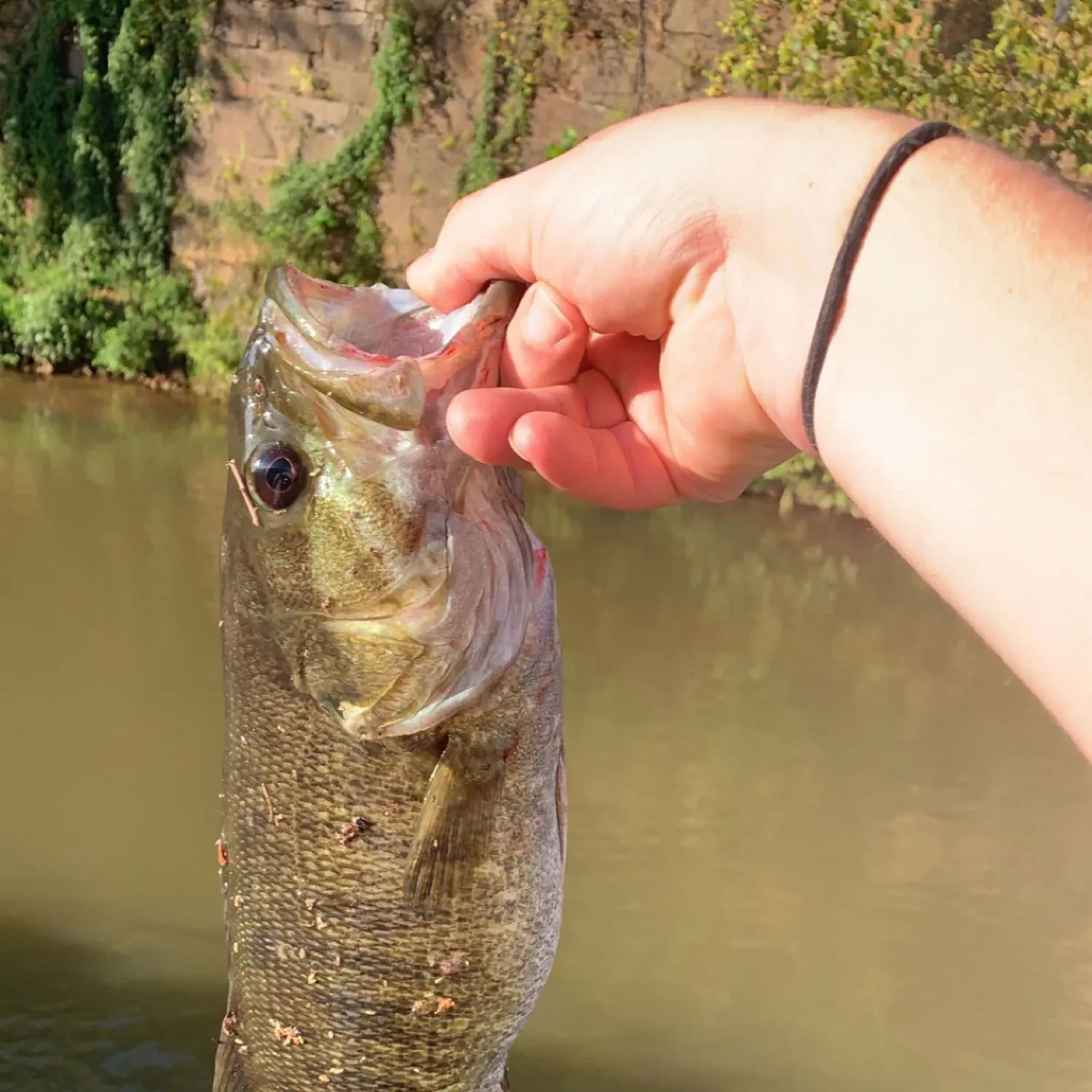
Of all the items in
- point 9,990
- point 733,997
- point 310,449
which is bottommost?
point 9,990

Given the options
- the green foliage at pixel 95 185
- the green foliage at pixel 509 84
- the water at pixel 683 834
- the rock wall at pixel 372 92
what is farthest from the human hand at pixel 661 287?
the green foliage at pixel 95 185

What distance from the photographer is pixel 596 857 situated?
4336 mm

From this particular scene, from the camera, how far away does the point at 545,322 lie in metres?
1.47

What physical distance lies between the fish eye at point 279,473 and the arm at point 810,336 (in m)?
0.26

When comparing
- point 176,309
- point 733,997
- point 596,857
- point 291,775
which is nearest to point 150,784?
point 596,857

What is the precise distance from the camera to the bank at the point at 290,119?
7695 millimetres

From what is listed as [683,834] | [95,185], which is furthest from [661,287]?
[95,185]

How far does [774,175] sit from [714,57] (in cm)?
776

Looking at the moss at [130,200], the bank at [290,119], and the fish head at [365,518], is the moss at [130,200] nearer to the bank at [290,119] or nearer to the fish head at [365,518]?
the bank at [290,119]

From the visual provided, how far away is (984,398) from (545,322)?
71 cm

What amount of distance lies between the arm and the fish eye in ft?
0.86

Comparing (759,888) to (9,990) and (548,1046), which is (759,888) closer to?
(548,1046)

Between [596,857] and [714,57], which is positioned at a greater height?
[714,57]

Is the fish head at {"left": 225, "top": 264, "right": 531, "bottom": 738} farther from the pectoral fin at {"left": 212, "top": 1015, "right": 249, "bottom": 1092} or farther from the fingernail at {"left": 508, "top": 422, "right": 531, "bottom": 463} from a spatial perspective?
the pectoral fin at {"left": 212, "top": 1015, "right": 249, "bottom": 1092}
